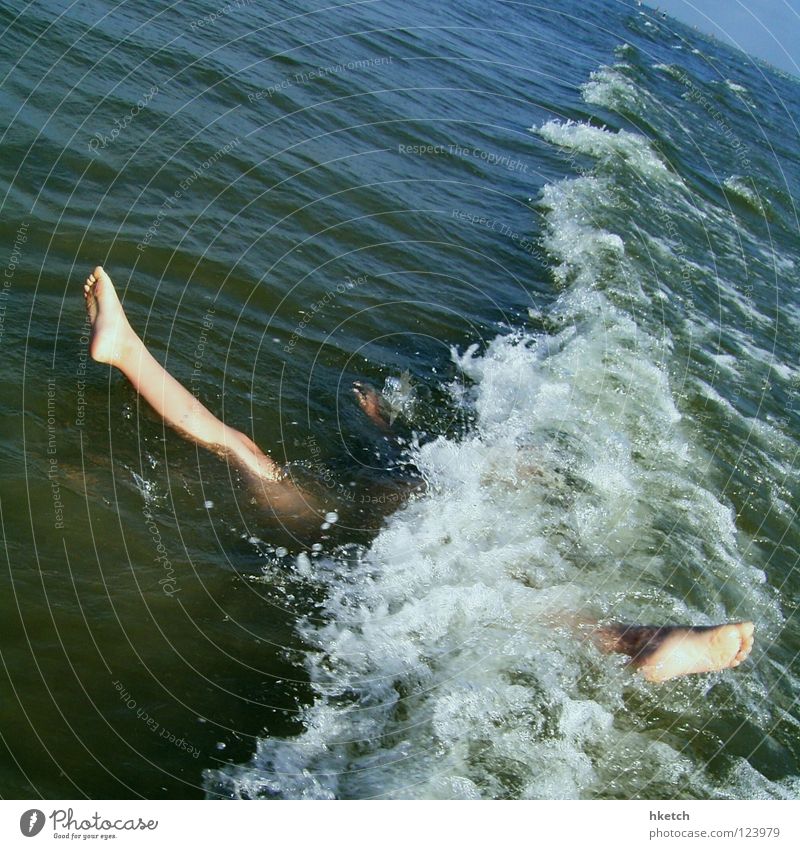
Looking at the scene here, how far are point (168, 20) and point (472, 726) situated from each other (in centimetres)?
785

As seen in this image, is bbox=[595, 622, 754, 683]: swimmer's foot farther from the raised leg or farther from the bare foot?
the bare foot

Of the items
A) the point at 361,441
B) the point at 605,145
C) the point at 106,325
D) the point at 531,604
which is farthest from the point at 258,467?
the point at 605,145

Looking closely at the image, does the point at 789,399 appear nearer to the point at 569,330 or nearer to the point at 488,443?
the point at 569,330

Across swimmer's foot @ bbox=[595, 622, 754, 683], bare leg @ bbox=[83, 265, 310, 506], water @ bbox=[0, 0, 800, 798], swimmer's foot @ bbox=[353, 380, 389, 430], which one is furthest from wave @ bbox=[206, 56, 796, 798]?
bare leg @ bbox=[83, 265, 310, 506]

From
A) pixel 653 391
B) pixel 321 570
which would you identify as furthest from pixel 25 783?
pixel 653 391

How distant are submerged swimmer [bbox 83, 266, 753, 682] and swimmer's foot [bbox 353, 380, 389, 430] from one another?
35.6 inches

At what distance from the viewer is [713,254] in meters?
10.2

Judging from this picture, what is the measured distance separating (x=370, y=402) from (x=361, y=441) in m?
0.41

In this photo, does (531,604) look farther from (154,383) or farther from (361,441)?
(154,383)

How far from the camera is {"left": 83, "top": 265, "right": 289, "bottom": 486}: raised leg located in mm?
4262

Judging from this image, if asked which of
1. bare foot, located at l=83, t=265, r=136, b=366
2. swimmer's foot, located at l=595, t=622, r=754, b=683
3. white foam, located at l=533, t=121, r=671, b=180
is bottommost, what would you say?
bare foot, located at l=83, t=265, r=136, b=366

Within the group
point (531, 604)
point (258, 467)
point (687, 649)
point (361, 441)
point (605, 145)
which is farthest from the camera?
point (605, 145)

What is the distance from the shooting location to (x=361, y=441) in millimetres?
5195

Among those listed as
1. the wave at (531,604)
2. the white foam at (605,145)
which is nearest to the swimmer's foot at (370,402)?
the wave at (531,604)
